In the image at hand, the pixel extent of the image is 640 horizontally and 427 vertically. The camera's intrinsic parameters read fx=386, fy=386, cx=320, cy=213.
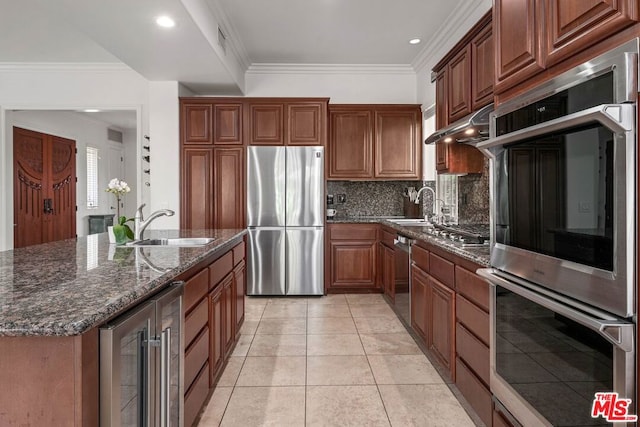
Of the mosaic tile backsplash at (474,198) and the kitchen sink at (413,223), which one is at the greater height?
the mosaic tile backsplash at (474,198)

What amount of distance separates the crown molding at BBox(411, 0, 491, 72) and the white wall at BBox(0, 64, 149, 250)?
11.6 feet

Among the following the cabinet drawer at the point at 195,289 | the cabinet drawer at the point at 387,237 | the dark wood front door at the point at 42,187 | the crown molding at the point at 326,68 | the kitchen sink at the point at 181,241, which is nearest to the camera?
the cabinet drawer at the point at 195,289

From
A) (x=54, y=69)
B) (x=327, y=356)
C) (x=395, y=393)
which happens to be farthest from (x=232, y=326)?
(x=54, y=69)

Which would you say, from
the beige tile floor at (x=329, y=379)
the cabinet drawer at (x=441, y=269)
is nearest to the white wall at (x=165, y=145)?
the beige tile floor at (x=329, y=379)

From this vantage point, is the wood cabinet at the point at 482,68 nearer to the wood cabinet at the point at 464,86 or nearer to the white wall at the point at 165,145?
the wood cabinet at the point at 464,86

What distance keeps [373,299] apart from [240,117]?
2702mm

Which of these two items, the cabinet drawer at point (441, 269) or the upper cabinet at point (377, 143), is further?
the upper cabinet at point (377, 143)

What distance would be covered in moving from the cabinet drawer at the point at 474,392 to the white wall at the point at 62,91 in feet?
15.0

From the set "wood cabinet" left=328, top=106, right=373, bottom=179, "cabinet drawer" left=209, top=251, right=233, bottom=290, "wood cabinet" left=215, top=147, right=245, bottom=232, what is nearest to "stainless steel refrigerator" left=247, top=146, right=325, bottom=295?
"wood cabinet" left=215, top=147, right=245, bottom=232

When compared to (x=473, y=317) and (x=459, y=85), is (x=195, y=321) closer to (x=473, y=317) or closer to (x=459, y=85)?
(x=473, y=317)

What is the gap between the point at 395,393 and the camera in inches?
93.6

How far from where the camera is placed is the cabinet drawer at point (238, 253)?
294cm

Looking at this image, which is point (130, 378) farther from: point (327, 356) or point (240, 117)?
point (240, 117)

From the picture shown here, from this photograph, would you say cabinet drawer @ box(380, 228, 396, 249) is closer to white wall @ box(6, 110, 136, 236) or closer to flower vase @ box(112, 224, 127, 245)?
flower vase @ box(112, 224, 127, 245)
